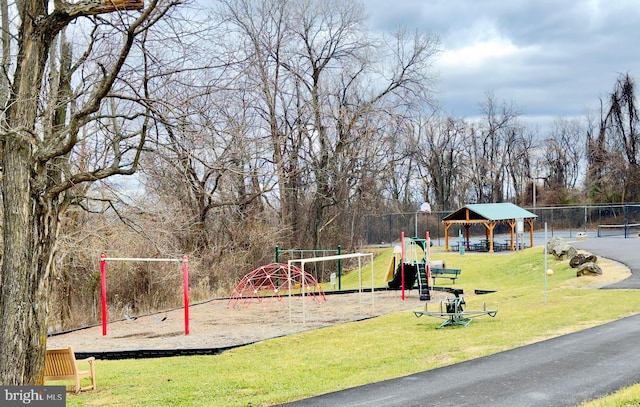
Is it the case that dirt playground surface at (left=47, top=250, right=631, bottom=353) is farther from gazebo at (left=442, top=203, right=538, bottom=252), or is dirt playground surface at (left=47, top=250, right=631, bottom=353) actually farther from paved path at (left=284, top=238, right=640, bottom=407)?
gazebo at (left=442, top=203, right=538, bottom=252)

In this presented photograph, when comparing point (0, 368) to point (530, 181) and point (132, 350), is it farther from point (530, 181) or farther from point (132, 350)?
point (530, 181)

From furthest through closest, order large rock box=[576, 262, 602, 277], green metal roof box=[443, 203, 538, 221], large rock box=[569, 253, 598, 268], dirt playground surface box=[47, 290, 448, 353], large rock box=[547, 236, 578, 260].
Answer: green metal roof box=[443, 203, 538, 221]
large rock box=[547, 236, 578, 260]
large rock box=[569, 253, 598, 268]
large rock box=[576, 262, 602, 277]
dirt playground surface box=[47, 290, 448, 353]

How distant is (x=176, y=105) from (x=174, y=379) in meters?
4.38

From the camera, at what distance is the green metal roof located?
36.4 m

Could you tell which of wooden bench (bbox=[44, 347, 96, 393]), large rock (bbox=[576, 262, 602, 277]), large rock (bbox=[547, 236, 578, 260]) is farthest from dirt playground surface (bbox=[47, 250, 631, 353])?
wooden bench (bbox=[44, 347, 96, 393])

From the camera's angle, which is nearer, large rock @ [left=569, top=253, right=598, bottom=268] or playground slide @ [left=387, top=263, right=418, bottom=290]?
large rock @ [left=569, top=253, right=598, bottom=268]

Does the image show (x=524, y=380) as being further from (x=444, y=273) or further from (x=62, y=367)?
(x=444, y=273)

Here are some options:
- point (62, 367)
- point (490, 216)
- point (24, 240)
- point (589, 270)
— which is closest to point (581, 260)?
point (589, 270)

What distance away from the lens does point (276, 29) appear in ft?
113

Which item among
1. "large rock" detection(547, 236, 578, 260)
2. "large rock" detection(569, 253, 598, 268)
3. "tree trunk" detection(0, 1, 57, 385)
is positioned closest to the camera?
"tree trunk" detection(0, 1, 57, 385)

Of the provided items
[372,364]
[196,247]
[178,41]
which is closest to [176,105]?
[178,41]

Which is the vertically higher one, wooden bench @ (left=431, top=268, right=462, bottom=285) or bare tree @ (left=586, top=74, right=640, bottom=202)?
bare tree @ (left=586, top=74, right=640, bottom=202)

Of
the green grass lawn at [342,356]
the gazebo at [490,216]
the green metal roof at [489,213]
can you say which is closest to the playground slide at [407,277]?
the green grass lawn at [342,356]

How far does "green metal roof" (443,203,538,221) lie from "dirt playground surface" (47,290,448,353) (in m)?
12.4
